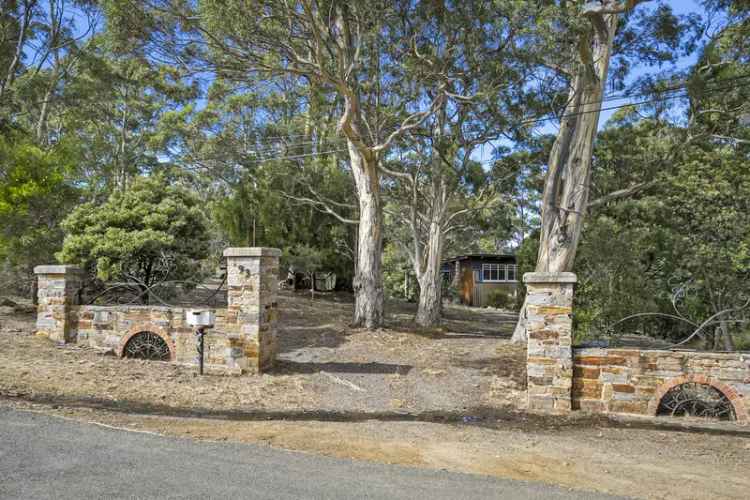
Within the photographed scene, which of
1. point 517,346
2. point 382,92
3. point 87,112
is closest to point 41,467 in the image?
point 517,346

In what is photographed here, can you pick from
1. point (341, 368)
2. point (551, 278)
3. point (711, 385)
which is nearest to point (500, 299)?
point (341, 368)

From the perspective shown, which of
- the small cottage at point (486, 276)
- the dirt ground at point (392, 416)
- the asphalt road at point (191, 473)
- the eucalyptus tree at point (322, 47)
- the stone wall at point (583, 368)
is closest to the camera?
the asphalt road at point (191, 473)

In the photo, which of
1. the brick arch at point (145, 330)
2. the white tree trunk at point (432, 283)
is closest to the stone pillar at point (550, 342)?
the brick arch at point (145, 330)

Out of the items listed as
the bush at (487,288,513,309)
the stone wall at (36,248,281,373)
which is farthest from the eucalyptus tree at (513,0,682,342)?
the bush at (487,288,513,309)

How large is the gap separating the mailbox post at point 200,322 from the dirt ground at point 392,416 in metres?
0.36

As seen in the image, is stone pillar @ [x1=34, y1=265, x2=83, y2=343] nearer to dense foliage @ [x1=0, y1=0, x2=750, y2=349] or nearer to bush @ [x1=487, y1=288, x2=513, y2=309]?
dense foliage @ [x1=0, y1=0, x2=750, y2=349]

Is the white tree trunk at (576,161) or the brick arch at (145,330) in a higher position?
the white tree trunk at (576,161)

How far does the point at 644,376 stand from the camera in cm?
652

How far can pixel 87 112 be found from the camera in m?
19.7

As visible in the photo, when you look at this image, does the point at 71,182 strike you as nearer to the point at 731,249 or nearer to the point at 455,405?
the point at 455,405

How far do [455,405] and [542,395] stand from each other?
1209 millimetres

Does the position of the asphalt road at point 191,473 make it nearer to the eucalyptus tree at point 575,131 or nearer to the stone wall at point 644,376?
the stone wall at point 644,376

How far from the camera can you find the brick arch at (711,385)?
6246mm

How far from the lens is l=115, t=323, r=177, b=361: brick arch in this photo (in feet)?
27.4
